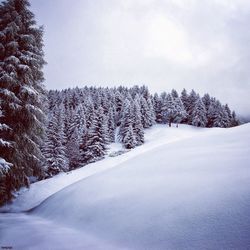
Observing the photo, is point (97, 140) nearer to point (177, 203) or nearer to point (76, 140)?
point (76, 140)

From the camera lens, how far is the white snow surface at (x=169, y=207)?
418 cm

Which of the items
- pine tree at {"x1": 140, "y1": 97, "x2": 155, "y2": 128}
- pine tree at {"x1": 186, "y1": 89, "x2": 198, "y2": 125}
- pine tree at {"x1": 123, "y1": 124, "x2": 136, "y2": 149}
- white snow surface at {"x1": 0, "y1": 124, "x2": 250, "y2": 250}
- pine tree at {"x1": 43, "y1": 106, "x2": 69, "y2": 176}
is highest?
pine tree at {"x1": 186, "y1": 89, "x2": 198, "y2": 125}

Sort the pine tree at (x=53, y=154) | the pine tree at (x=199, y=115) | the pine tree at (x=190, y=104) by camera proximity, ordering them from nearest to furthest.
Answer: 1. the pine tree at (x=53, y=154)
2. the pine tree at (x=199, y=115)
3. the pine tree at (x=190, y=104)

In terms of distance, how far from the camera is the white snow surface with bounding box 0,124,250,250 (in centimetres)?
418

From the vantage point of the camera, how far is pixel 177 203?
5320 mm

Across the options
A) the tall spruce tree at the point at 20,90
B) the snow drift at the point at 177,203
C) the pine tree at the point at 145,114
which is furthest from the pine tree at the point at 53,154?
the pine tree at the point at 145,114

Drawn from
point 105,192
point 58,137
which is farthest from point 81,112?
point 105,192

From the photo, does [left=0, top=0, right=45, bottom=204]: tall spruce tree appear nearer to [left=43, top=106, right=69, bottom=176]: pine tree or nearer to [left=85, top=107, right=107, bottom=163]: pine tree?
[left=43, top=106, right=69, bottom=176]: pine tree

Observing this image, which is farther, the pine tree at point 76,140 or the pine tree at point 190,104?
the pine tree at point 190,104

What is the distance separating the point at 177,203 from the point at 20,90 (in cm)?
893

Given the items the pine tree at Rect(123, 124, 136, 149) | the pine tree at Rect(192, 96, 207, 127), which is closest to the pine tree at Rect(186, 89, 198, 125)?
the pine tree at Rect(192, 96, 207, 127)

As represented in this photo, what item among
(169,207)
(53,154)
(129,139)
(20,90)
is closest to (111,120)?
(129,139)

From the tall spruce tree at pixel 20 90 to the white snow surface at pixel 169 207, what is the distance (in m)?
3.18

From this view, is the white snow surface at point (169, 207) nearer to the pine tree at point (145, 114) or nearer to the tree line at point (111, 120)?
the tree line at point (111, 120)
